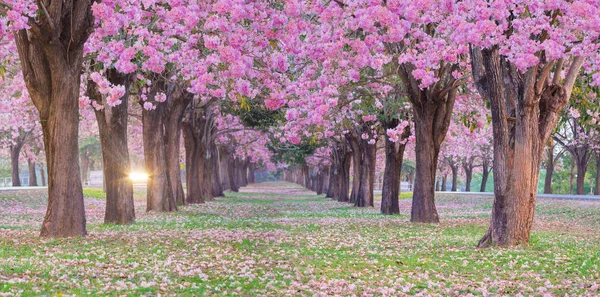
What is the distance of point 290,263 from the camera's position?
15148 mm

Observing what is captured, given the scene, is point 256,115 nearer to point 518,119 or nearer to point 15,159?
point 518,119

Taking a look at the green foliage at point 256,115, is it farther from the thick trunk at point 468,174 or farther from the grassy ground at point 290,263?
the thick trunk at point 468,174

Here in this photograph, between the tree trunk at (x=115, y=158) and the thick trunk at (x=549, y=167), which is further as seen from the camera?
the thick trunk at (x=549, y=167)

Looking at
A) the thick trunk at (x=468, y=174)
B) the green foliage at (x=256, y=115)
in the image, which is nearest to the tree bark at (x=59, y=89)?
the green foliage at (x=256, y=115)

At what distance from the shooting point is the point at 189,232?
2267 cm

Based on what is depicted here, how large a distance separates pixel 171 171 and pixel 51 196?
69.8 feet

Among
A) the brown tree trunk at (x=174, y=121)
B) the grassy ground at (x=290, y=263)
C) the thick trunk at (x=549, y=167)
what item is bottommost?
the grassy ground at (x=290, y=263)

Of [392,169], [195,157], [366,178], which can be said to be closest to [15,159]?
[195,157]

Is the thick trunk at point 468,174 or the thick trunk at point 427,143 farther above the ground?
the thick trunk at point 427,143

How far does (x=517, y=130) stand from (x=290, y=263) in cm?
693

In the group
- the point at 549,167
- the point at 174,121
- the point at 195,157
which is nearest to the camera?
the point at 174,121

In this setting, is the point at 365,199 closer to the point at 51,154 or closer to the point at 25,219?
the point at 25,219

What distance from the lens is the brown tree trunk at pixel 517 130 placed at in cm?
1762

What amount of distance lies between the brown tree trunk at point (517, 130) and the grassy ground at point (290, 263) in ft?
Result: 2.75
